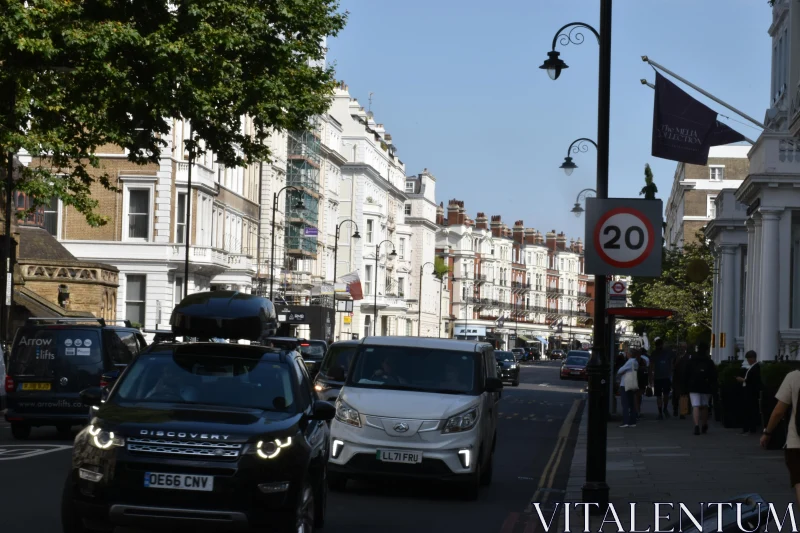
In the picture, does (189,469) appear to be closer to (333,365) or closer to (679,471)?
(679,471)

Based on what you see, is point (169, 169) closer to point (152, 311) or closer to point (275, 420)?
point (152, 311)

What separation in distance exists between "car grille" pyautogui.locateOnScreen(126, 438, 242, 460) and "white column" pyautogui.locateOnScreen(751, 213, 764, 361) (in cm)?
2630

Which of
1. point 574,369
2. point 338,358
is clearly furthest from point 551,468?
point 574,369

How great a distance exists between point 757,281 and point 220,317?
20.1 m

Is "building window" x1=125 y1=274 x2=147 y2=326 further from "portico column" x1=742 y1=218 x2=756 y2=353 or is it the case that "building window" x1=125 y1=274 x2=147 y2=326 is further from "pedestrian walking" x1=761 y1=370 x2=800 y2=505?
"pedestrian walking" x1=761 y1=370 x2=800 y2=505

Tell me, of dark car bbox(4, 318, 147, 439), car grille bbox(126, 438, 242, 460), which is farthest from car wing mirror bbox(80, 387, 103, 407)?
dark car bbox(4, 318, 147, 439)

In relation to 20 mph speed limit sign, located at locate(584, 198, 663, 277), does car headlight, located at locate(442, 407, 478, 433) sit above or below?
below

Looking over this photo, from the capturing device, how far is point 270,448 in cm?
1016

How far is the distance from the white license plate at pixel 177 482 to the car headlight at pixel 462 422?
5.89m

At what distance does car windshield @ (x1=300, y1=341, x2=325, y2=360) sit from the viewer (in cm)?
4022

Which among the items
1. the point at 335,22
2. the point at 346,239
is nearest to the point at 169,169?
the point at 335,22

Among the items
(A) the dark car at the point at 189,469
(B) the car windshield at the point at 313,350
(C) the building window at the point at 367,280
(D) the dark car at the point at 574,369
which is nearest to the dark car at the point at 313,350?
(B) the car windshield at the point at 313,350

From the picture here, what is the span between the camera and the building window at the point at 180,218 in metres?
63.6

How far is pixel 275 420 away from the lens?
10641mm
